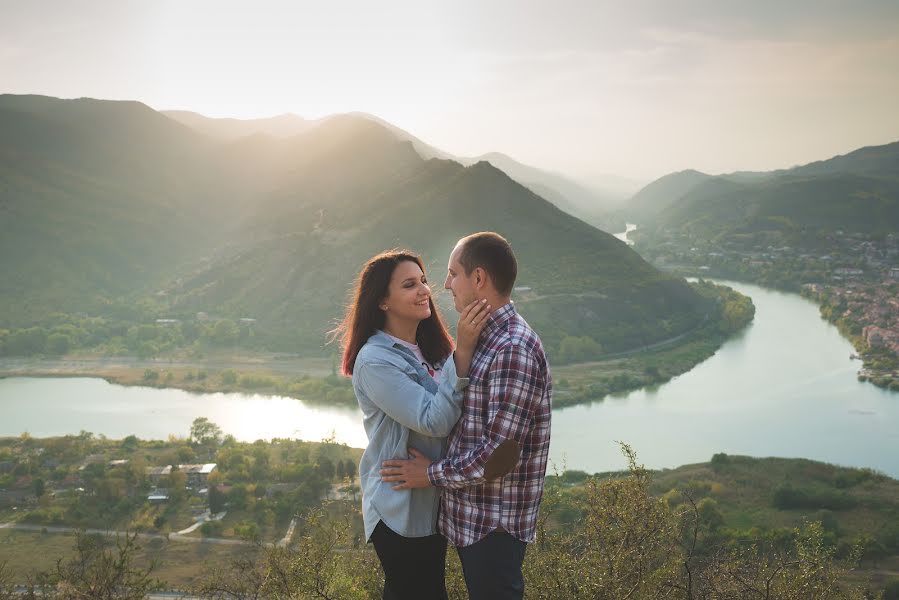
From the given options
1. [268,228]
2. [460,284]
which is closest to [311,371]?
[268,228]

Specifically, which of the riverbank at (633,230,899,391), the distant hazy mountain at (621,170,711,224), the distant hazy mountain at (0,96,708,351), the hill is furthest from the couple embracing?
the distant hazy mountain at (621,170,711,224)

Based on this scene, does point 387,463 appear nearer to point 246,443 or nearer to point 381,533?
point 381,533

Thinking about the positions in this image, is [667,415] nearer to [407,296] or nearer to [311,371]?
[311,371]

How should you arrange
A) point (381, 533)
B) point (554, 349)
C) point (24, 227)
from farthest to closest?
point (24, 227) < point (554, 349) < point (381, 533)

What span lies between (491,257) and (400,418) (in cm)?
45

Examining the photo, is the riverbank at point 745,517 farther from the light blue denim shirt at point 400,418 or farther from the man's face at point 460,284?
the man's face at point 460,284

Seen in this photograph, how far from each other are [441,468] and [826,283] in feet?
151

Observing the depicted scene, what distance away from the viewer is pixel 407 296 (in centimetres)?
193

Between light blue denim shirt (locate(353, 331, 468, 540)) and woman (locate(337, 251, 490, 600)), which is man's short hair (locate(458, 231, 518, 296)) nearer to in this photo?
woman (locate(337, 251, 490, 600))

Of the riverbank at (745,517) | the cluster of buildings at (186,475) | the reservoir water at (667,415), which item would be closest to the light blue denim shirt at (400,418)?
the riverbank at (745,517)

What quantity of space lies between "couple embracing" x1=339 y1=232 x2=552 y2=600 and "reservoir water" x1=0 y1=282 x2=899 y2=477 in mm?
15943

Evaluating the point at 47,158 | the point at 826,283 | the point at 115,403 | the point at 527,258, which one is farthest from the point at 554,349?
the point at 47,158

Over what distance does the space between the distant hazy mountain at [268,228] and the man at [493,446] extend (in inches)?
1109

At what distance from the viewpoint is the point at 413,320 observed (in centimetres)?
197
